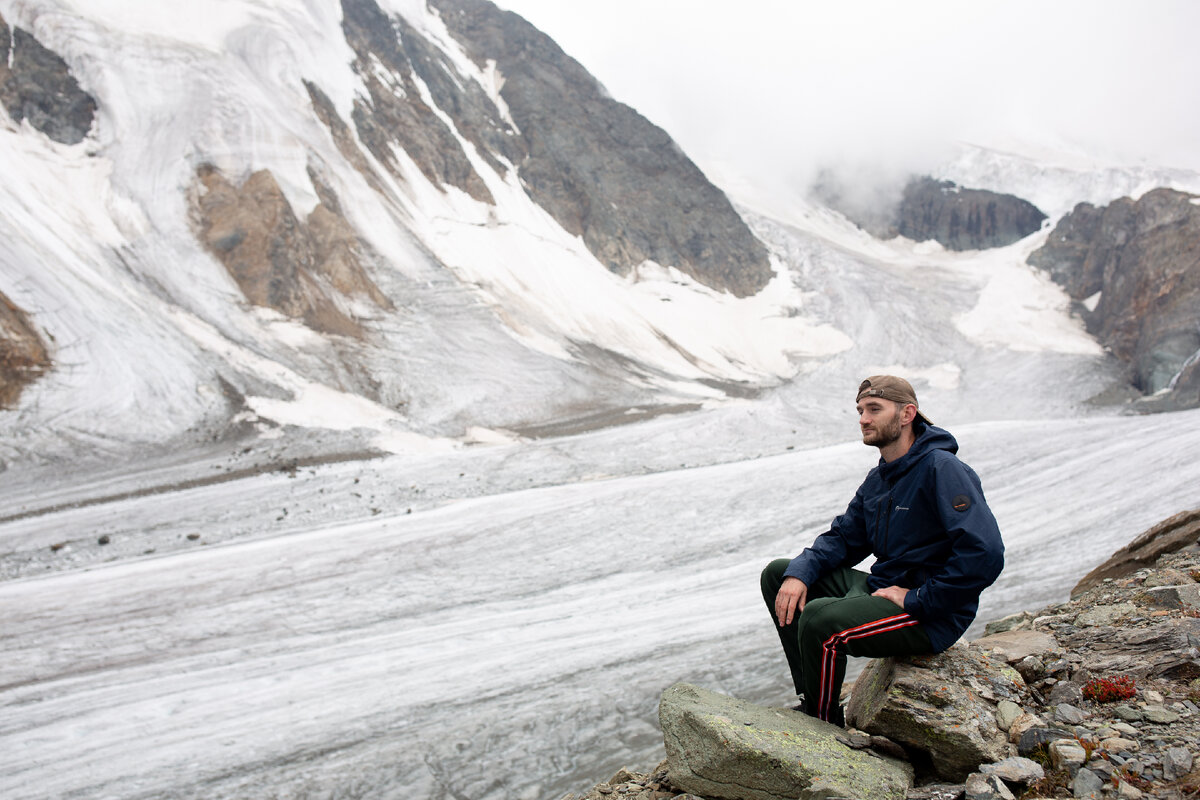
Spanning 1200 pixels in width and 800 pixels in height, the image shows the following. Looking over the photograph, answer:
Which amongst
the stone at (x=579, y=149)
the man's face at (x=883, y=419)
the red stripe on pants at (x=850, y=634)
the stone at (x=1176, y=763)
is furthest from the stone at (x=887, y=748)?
the stone at (x=579, y=149)

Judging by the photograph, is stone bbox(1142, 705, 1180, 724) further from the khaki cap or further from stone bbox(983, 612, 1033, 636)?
stone bbox(983, 612, 1033, 636)

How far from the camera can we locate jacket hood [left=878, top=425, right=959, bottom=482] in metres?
3.14

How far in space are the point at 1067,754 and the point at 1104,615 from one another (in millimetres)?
2002

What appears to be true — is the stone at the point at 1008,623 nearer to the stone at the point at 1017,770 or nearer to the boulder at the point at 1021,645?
the boulder at the point at 1021,645

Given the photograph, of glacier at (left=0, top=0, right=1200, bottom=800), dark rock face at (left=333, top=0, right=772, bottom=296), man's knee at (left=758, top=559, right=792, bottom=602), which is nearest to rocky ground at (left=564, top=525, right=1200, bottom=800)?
man's knee at (left=758, top=559, right=792, bottom=602)

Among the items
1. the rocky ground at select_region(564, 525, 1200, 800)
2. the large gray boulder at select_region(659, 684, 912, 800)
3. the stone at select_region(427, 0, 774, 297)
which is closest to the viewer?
the rocky ground at select_region(564, 525, 1200, 800)

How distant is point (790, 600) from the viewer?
3.40m

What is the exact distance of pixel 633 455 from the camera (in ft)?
56.1

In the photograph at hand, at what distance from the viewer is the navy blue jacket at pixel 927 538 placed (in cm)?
284

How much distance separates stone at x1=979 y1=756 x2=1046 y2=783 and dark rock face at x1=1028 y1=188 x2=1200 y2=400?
101 ft

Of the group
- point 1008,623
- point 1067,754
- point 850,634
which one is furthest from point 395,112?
point 1067,754

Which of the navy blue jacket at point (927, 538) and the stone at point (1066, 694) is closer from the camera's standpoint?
the navy blue jacket at point (927, 538)

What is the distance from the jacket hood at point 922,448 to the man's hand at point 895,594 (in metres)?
0.52

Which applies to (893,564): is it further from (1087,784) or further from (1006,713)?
(1087,784)
